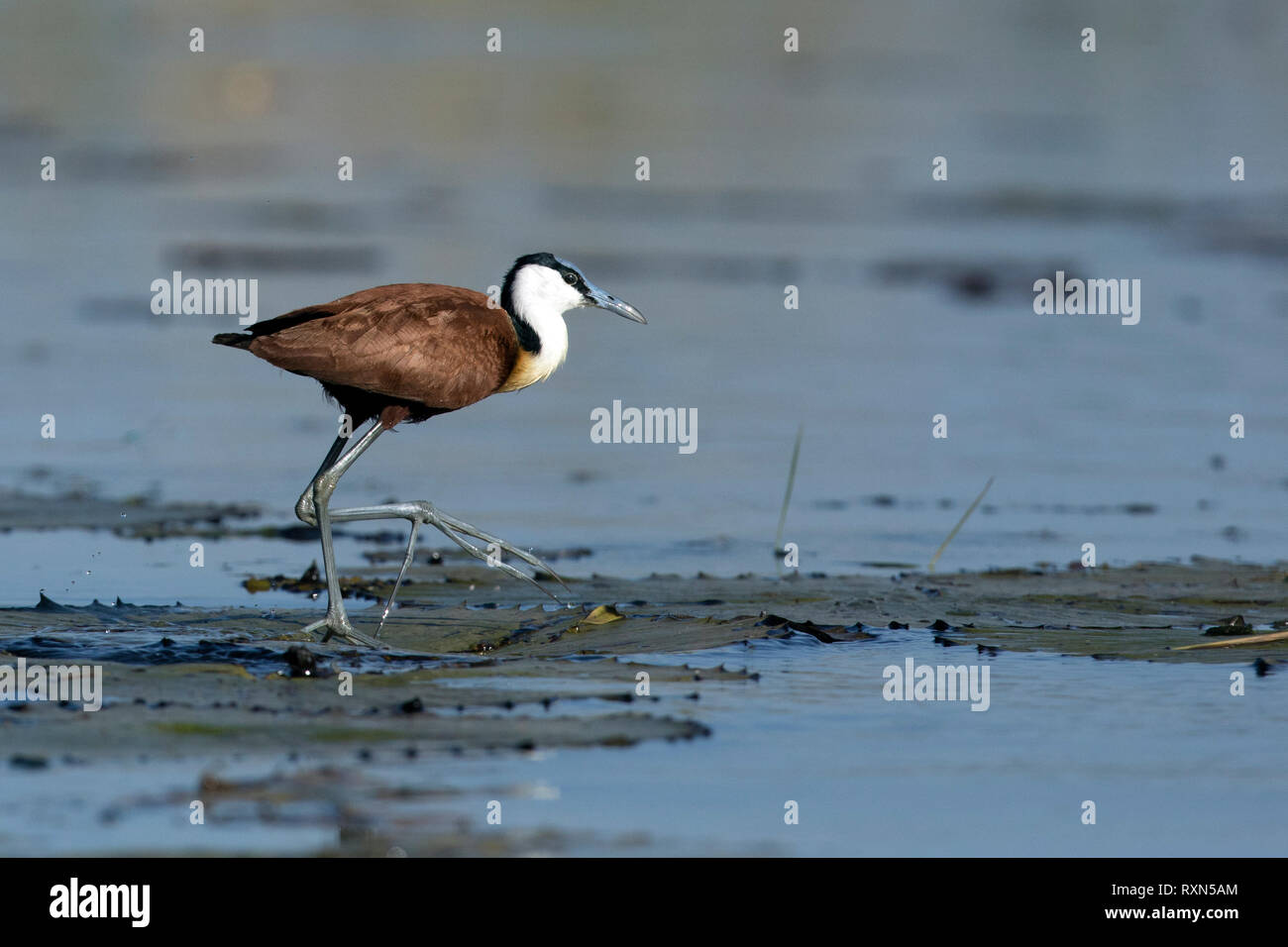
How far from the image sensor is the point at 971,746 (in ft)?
25.0

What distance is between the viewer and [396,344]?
957 centimetres

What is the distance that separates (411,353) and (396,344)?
8cm

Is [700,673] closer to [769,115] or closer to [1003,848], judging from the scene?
[1003,848]

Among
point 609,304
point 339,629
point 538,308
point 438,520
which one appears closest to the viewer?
point 339,629

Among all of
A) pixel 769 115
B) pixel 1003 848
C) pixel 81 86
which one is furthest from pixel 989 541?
pixel 81 86

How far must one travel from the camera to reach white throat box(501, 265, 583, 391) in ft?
33.1

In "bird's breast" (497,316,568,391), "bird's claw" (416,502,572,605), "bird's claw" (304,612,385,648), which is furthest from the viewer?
"bird's breast" (497,316,568,391)

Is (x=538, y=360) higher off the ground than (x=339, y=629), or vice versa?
(x=538, y=360)

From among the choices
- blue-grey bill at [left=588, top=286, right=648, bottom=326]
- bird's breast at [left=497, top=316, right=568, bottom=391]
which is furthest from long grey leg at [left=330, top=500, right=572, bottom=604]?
blue-grey bill at [left=588, top=286, right=648, bottom=326]

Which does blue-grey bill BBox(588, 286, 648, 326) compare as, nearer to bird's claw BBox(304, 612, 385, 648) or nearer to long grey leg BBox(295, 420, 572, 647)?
long grey leg BBox(295, 420, 572, 647)

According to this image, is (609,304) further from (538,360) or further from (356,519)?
(356,519)

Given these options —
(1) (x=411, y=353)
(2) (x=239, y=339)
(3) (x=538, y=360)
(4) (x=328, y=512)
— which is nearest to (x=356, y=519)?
(4) (x=328, y=512)

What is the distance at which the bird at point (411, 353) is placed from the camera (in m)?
9.49

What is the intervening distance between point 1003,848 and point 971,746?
3.80 ft
